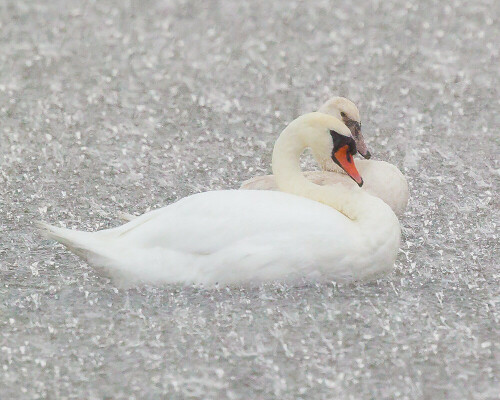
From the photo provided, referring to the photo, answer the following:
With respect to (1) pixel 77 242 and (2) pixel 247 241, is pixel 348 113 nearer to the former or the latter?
(2) pixel 247 241

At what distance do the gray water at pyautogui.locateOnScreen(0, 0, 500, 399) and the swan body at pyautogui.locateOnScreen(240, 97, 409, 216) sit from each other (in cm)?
19

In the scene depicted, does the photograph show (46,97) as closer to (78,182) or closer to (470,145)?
(78,182)

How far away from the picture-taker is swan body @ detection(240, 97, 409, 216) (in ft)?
→ 21.7

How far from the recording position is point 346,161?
6152 mm

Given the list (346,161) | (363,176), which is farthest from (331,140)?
(363,176)

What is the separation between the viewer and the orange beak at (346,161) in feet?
20.1

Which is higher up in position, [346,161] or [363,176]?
[346,161]

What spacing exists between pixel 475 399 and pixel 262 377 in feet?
2.62

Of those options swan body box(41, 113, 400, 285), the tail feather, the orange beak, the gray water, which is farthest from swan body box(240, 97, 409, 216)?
the tail feather

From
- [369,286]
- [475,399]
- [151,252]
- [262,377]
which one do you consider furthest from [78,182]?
[475,399]

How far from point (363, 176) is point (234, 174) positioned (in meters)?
1.22

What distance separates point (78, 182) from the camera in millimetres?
7633

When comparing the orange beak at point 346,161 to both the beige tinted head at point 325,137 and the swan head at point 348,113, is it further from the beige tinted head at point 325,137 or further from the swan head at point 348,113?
the swan head at point 348,113

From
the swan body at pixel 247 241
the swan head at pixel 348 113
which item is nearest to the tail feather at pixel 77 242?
the swan body at pixel 247 241
